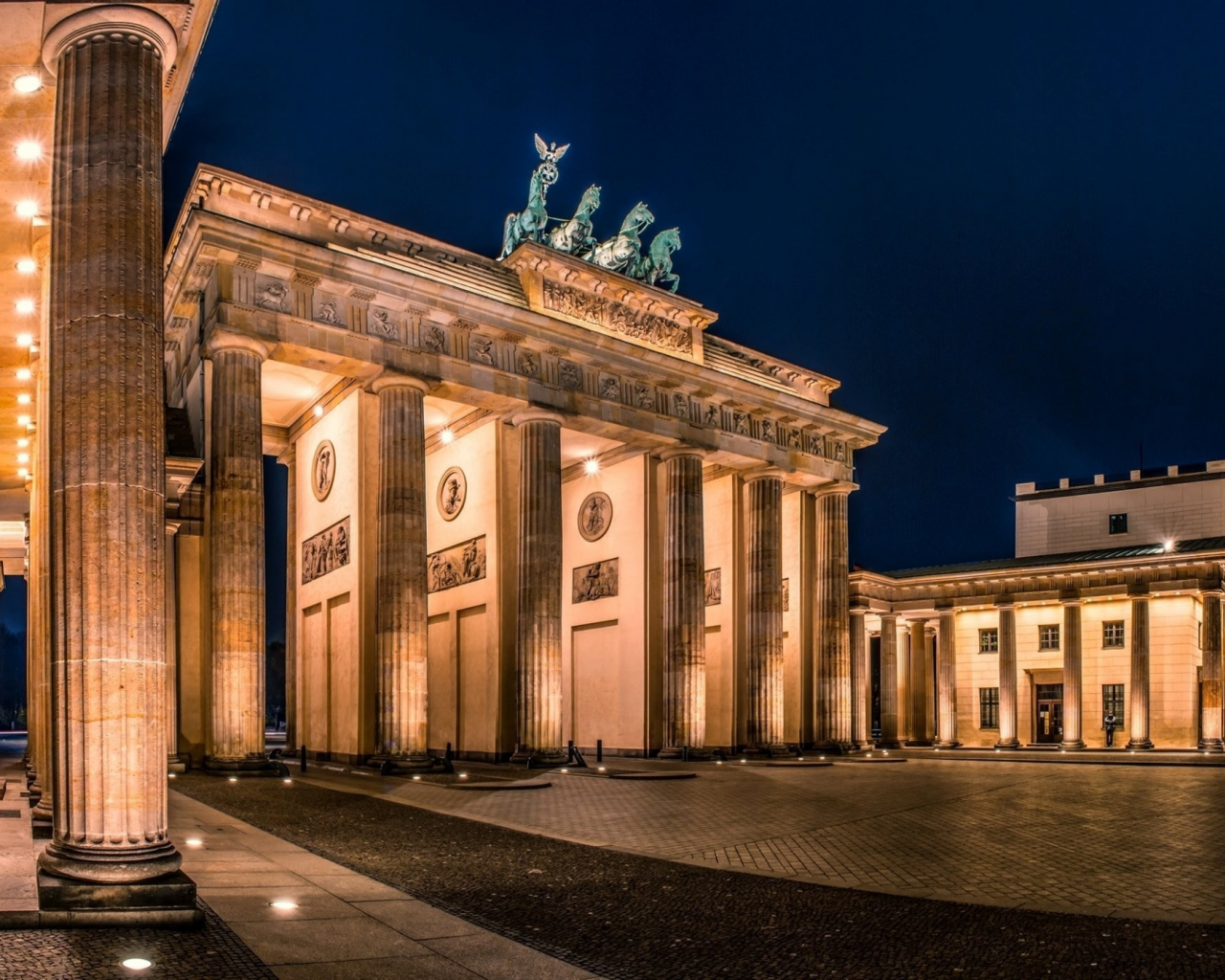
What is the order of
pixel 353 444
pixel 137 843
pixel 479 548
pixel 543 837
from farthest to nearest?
pixel 479 548 → pixel 353 444 → pixel 543 837 → pixel 137 843

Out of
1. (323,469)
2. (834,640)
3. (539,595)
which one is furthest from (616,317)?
(834,640)

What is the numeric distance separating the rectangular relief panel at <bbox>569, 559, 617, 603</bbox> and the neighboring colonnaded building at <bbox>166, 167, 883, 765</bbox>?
0.10 metres

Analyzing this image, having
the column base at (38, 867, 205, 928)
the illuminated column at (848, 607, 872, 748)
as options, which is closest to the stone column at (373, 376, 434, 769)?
the column base at (38, 867, 205, 928)

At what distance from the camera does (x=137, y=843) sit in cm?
857

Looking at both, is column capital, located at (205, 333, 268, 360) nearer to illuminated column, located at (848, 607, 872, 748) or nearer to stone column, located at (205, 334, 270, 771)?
stone column, located at (205, 334, 270, 771)

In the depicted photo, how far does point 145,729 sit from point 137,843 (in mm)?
888

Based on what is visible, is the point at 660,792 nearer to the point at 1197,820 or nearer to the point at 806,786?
the point at 806,786

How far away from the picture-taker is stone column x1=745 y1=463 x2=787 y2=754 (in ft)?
135

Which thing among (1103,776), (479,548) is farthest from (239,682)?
A: (1103,776)

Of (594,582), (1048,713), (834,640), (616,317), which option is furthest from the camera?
(1048,713)

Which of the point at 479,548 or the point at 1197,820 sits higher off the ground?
the point at 479,548

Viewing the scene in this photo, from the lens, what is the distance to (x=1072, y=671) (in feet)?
182

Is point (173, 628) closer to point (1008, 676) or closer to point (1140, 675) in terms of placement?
point (1008, 676)

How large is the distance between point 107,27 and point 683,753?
31382 mm
